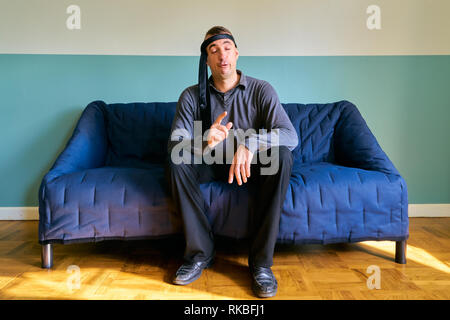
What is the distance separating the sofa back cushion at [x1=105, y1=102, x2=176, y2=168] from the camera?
1.99 metres

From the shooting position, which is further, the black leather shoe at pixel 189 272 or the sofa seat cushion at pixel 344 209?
the sofa seat cushion at pixel 344 209

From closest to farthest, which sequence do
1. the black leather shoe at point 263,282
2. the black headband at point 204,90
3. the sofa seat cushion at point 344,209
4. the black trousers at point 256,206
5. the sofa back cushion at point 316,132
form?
the black leather shoe at point 263,282
the black trousers at point 256,206
the sofa seat cushion at point 344,209
the black headband at point 204,90
the sofa back cushion at point 316,132

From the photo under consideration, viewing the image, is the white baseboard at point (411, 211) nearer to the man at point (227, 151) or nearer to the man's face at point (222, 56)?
the man at point (227, 151)

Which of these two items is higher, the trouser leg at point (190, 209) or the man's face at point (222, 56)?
the man's face at point (222, 56)

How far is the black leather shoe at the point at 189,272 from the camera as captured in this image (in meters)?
1.32

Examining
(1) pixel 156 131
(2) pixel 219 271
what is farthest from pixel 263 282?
(1) pixel 156 131

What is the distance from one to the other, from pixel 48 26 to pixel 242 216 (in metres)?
1.89

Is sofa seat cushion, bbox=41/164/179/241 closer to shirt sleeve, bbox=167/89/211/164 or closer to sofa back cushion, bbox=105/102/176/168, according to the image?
shirt sleeve, bbox=167/89/211/164

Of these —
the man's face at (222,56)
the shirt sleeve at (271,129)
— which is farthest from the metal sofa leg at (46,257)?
the man's face at (222,56)

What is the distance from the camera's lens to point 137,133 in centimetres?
202

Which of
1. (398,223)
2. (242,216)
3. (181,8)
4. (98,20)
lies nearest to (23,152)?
(98,20)

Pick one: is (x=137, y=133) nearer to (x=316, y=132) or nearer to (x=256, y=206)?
(x=256, y=206)

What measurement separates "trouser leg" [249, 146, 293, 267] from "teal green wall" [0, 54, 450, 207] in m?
1.08

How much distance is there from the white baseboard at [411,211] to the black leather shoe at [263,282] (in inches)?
60.6
